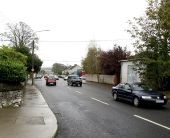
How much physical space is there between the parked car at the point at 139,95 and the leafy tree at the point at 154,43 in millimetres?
7294

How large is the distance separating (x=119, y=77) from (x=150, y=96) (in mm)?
36402

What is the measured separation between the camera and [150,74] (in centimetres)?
3225

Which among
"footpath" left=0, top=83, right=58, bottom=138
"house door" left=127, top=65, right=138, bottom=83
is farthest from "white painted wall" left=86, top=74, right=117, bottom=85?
"footpath" left=0, top=83, right=58, bottom=138

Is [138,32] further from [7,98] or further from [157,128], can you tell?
[157,128]

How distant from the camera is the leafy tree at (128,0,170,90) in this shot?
29625mm

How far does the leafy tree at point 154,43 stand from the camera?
2962cm

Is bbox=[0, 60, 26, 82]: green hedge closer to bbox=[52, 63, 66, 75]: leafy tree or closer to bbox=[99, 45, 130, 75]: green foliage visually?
bbox=[99, 45, 130, 75]: green foliage

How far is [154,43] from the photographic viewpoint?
31.0 meters

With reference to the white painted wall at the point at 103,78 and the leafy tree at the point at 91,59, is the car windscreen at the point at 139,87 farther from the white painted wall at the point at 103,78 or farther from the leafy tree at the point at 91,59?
the leafy tree at the point at 91,59

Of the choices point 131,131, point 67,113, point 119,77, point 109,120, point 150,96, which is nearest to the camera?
point 131,131

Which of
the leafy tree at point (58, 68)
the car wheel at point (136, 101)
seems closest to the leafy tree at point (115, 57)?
the car wheel at point (136, 101)

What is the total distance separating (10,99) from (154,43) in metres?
16.2

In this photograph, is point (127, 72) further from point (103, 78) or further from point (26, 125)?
point (26, 125)

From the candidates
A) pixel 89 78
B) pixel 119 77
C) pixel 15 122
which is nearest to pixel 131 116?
pixel 15 122
